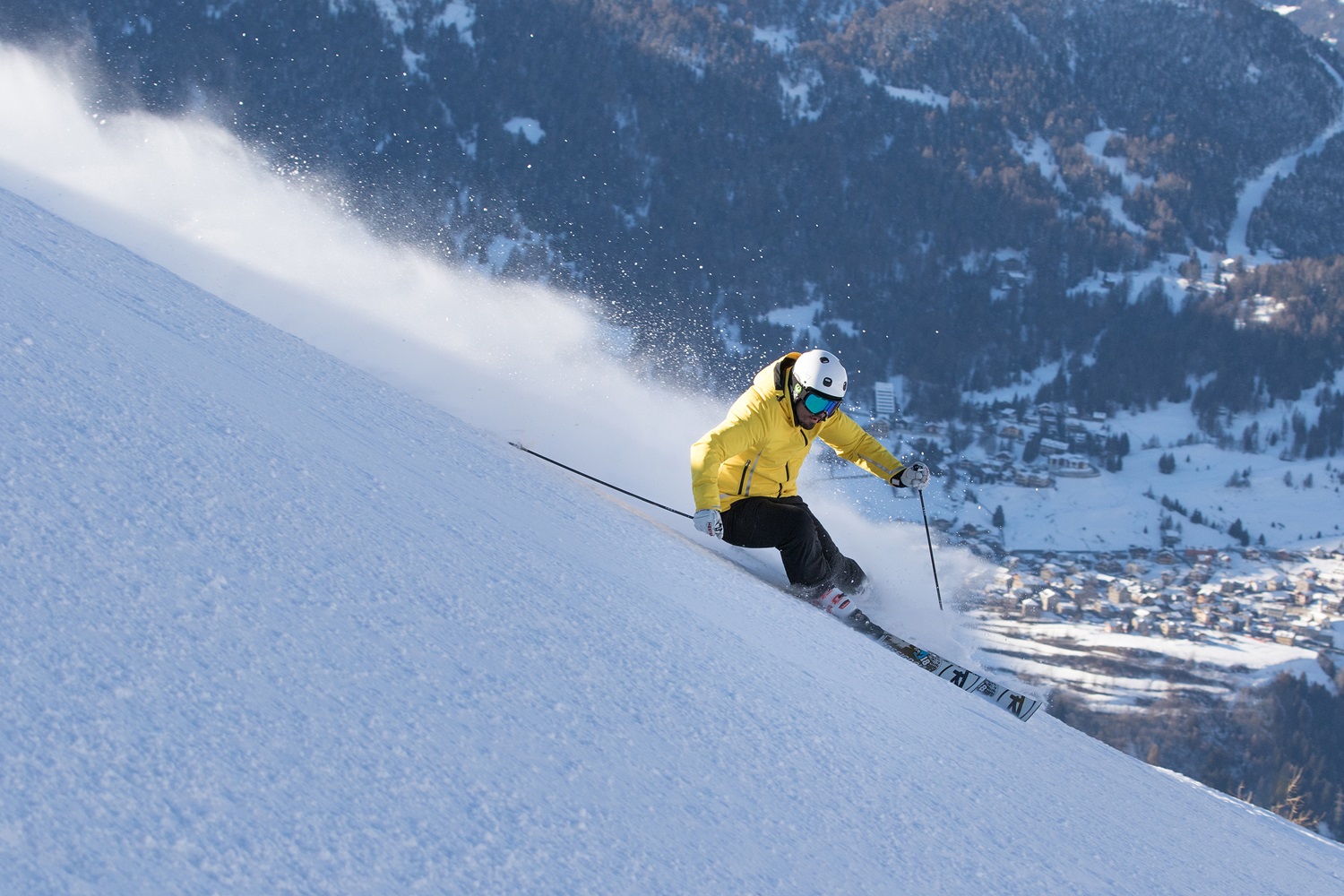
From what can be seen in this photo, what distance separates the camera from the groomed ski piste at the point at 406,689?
62.3 inches

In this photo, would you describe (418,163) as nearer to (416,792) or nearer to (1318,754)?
(1318,754)

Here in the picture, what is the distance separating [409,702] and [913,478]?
4.24 m

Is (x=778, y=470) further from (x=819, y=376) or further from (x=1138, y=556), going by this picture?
(x=1138, y=556)

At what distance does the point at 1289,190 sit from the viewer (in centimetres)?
13738

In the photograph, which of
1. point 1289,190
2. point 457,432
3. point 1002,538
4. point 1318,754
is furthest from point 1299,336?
point 457,432

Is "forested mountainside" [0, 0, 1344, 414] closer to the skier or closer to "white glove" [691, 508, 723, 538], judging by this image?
the skier

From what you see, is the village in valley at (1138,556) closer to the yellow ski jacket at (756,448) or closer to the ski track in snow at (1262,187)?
the yellow ski jacket at (756,448)

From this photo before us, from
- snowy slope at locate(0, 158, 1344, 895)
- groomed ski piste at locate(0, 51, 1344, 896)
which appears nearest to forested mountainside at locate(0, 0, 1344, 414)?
groomed ski piste at locate(0, 51, 1344, 896)

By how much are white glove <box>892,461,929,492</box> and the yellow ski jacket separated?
0.53 metres

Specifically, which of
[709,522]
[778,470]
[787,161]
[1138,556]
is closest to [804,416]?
[778,470]

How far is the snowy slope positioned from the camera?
1.57 metres

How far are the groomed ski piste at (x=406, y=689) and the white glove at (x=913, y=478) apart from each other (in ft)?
4.85

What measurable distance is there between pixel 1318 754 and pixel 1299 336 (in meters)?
81.4

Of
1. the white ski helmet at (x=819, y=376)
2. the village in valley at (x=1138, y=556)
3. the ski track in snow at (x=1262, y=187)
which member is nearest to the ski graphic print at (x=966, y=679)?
the white ski helmet at (x=819, y=376)
